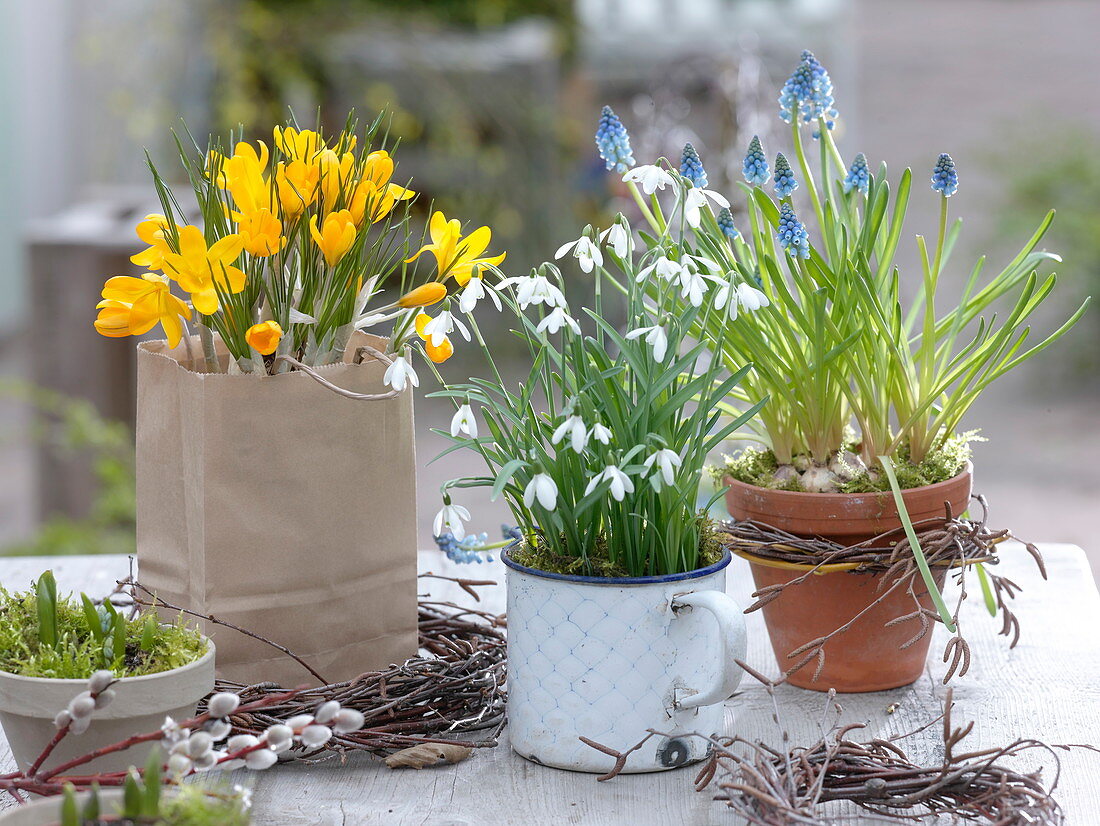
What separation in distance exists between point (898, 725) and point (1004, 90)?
226 inches

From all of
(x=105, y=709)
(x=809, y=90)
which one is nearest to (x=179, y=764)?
(x=105, y=709)

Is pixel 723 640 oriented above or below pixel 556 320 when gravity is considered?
below

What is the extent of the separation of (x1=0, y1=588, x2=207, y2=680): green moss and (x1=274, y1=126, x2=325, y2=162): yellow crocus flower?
1.08ft

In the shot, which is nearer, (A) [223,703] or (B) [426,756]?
(A) [223,703]

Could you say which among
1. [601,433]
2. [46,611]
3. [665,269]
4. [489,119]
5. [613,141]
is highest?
[489,119]

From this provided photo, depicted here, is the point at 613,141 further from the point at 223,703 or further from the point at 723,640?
the point at 223,703

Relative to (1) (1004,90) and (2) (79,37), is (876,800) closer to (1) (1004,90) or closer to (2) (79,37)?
(2) (79,37)

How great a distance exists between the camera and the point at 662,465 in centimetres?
77

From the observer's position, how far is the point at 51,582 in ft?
2.57

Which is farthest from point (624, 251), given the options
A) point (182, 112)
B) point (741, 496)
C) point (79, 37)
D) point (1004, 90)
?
point (1004, 90)

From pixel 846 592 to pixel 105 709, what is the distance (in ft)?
1.75

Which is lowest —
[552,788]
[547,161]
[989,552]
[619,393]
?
[552,788]

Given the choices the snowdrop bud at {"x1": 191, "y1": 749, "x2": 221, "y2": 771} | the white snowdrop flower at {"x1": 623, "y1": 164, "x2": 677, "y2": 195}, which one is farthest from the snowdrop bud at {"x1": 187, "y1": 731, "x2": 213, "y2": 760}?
the white snowdrop flower at {"x1": 623, "y1": 164, "x2": 677, "y2": 195}

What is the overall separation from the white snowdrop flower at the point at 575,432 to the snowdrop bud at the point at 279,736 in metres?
0.23
